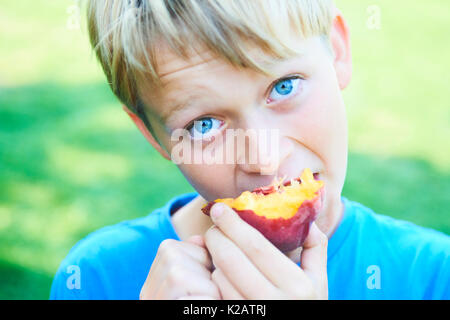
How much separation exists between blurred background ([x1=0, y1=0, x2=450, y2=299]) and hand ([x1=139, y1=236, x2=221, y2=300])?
3.71 ft

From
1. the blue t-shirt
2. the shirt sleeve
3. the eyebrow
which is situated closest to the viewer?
the eyebrow

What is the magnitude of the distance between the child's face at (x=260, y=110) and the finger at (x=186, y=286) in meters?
0.32

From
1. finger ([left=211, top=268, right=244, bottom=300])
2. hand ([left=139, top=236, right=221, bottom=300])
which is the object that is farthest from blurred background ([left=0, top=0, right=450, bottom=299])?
finger ([left=211, top=268, right=244, bottom=300])

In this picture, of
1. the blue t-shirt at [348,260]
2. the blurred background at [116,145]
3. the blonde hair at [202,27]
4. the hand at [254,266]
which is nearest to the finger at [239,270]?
the hand at [254,266]

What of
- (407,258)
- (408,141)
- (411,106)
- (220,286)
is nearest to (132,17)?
(220,286)

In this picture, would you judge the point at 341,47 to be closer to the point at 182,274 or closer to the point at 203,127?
the point at 203,127

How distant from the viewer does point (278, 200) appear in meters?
1.41

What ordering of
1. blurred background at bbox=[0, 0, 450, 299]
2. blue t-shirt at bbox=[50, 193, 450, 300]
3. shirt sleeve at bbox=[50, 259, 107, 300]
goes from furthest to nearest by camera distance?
blurred background at bbox=[0, 0, 450, 299]
shirt sleeve at bbox=[50, 259, 107, 300]
blue t-shirt at bbox=[50, 193, 450, 300]

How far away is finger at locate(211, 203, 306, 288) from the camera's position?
50.8 inches

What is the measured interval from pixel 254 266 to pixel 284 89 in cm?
52

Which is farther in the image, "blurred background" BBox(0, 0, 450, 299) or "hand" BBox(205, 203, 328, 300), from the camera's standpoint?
"blurred background" BBox(0, 0, 450, 299)

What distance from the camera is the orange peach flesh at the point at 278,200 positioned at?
1.40 metres

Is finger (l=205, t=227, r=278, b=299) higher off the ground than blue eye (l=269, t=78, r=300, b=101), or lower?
lower

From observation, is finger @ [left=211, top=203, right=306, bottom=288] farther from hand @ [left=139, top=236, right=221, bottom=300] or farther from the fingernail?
hand @ [left=139, top=236, right=221, bottom=300]
